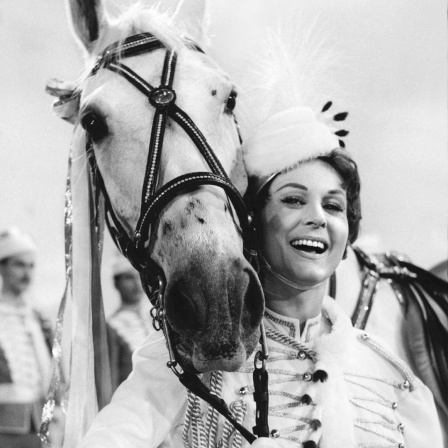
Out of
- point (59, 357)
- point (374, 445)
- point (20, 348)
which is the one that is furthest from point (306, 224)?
point (20, 348)

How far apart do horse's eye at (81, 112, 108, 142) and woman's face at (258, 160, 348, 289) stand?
0.44 m

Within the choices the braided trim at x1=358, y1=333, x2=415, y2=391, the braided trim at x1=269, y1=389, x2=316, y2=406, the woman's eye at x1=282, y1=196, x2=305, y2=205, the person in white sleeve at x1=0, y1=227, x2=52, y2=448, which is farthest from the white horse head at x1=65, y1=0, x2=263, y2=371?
the person in white sleeve at x1=0, y1=227, x2=52, y2=448

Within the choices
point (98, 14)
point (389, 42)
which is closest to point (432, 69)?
point (389, 42)

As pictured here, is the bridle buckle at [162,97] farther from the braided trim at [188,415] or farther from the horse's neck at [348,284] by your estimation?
the horse's neck at [348,284]

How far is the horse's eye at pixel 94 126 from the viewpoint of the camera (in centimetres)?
166

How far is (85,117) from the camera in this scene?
167 cm

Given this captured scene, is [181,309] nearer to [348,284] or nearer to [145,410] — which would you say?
[145,410]

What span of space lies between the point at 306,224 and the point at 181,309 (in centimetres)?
42

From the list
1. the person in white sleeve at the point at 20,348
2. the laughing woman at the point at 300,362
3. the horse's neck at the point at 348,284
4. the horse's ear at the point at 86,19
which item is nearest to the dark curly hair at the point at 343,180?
the laughing woman at the point at 300,362

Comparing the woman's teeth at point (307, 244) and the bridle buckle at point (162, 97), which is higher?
the bridle buckle at point (162, 97)

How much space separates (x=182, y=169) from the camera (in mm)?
1518

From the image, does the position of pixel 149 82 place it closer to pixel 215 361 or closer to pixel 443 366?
pixel 215 361

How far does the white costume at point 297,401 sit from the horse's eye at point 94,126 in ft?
1.76

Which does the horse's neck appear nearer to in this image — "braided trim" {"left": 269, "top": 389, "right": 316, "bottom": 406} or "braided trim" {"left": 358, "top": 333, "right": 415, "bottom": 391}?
"braided trim" {"left": 358, "top": 333, "right": 415, "bottom": 391}
